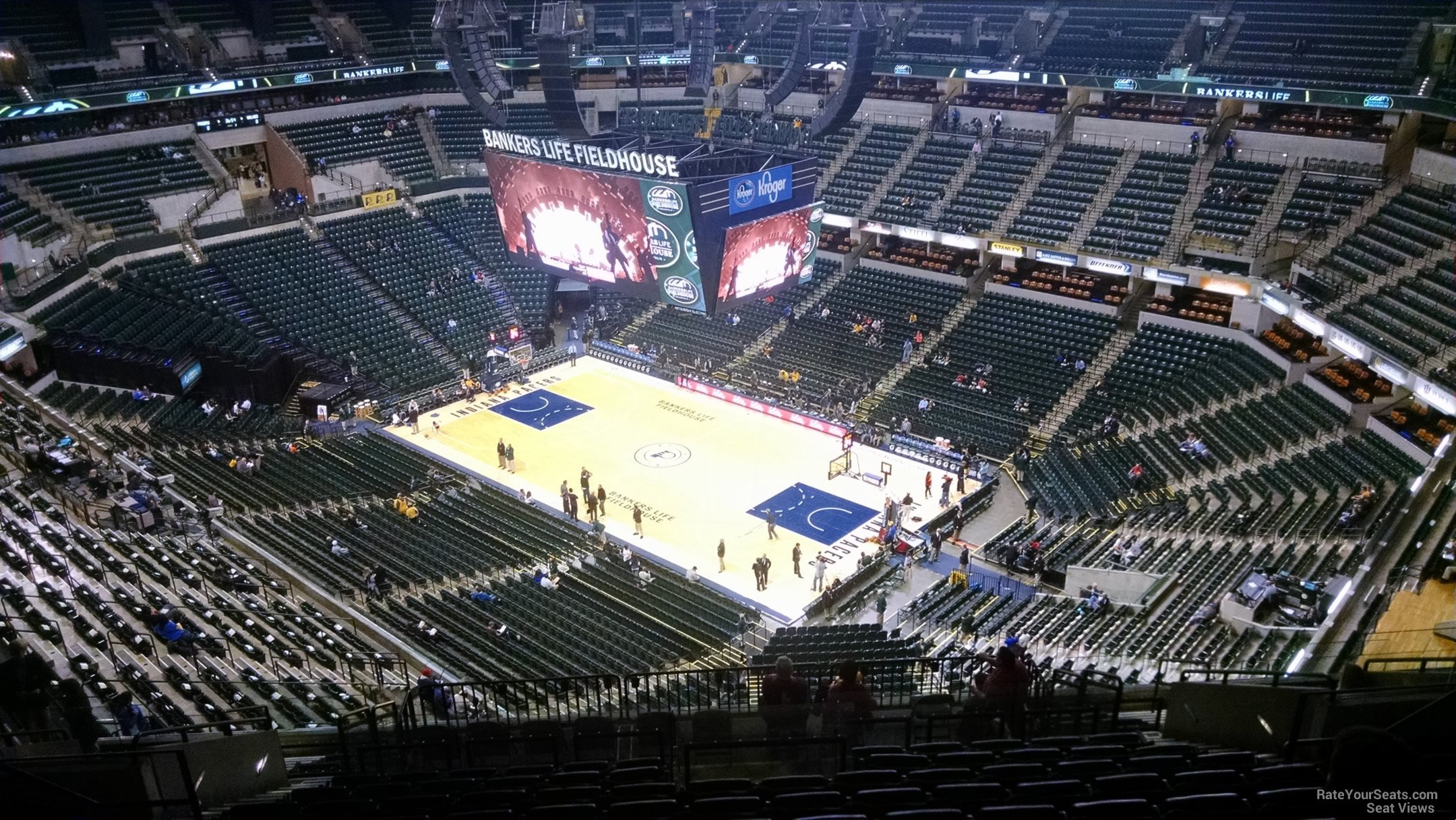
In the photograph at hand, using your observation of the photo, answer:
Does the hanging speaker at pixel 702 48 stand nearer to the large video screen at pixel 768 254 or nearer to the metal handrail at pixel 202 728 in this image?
the large video screen at pixel 768 254

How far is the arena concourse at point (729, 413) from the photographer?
32.8 feet

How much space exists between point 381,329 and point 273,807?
3001 cm

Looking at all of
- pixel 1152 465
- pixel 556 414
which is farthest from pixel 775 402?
pixel 1152 465

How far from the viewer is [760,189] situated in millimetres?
25484

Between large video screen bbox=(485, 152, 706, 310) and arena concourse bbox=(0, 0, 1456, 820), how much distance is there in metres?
0.17

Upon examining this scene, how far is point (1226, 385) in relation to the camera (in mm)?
27969

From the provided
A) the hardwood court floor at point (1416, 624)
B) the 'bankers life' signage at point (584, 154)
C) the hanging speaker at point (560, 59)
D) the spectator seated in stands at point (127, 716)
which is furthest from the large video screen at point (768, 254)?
the spectator seated in stands at point (127, 716)

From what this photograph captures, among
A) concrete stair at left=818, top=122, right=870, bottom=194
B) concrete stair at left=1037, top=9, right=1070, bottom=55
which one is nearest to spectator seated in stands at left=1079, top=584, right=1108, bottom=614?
concrete stair at left=818, top=122, right=870, bottom=194

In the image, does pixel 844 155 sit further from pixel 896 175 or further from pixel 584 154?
pixel 584 154

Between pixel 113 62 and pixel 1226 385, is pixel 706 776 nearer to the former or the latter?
pixel 1226 385

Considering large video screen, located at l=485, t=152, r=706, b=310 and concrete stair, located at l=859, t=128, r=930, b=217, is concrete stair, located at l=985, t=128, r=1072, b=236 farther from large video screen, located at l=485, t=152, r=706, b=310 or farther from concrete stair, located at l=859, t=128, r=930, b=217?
large video screen, located at l=485, t=152, r=706, b=310
